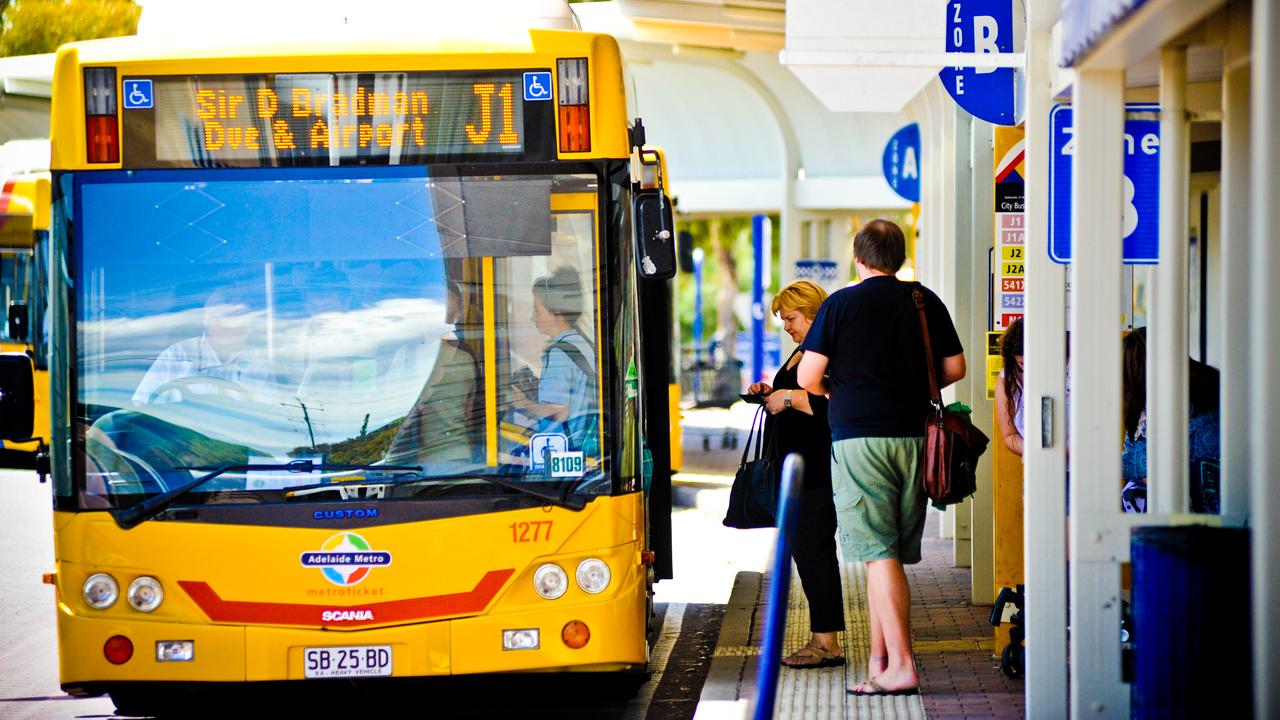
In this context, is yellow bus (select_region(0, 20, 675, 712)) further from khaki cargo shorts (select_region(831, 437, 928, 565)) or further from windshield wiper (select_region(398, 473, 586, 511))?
khaki cargo shorts (select_region(831, 437, 928, 565))

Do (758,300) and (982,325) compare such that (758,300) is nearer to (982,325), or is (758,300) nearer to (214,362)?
(982,325)

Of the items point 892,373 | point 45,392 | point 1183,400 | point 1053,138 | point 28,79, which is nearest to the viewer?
point 1183,400

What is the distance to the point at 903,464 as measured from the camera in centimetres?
652

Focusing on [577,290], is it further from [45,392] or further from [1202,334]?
[45,392]

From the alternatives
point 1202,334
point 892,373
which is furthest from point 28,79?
point 892,373

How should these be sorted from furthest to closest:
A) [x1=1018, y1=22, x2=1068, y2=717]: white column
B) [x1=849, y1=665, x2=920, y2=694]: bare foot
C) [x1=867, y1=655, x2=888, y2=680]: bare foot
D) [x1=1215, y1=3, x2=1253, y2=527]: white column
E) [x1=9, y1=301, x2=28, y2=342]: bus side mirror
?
[x1=9, y1=301, x2=28, y2=342]: bus side mirror, [x1=867, y1=655, x2=888, y2=680]: bare foot, [x1=849, y1=665, x2=920, y2=694]: bare foot, [x1=1018, y1=22, x2=1068, y2=717]: white column, [x1=1215, y1=3, x2=1253, y2=527]: white column

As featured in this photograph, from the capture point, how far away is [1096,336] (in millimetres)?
4824

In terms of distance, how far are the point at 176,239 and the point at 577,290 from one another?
1523 millimetres

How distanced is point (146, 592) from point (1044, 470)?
337cm

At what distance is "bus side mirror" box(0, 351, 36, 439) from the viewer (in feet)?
19.6

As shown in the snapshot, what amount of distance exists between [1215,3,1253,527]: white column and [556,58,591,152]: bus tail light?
234 cm

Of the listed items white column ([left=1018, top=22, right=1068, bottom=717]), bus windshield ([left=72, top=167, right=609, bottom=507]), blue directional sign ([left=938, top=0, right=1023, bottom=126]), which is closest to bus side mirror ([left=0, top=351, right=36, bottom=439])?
bus windshield ([left=72, top=167, right=609, bottom=507])

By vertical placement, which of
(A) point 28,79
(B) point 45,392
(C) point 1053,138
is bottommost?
(B) point 45,392

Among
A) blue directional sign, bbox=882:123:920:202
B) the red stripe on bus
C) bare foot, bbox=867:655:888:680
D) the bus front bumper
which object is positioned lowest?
bare foot, bbox=867:655:888:680
